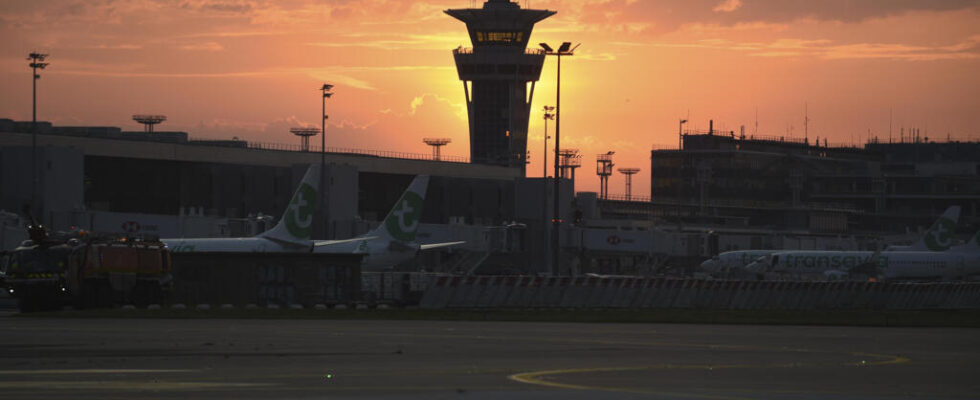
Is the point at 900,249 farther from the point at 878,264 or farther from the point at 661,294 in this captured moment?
the point at 661,294

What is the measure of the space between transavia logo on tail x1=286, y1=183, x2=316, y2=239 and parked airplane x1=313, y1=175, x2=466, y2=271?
1.54m

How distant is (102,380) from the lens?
1900 centimetres

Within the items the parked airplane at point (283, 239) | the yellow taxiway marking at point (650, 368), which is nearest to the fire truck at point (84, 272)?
the parked airplane at point (283, 239)

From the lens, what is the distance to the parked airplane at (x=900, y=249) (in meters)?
117

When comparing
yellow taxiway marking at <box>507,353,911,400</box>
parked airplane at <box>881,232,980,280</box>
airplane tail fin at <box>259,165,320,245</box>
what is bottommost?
parked airplane at <box>881,232,980,280</box>

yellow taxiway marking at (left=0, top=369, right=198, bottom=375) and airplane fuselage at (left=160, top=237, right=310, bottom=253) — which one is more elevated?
airplane fuselage at (left=160, top=237, right=310, bottom=253)

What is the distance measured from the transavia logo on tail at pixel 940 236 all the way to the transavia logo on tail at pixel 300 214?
243 feet

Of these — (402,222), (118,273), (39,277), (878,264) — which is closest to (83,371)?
(39,277)

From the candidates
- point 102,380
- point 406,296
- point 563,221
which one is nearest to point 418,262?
point 563,221

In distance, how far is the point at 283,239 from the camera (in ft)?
241

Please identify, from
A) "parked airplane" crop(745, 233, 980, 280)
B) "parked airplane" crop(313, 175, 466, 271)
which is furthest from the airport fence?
"parked airplane" crop(745, 233, 980, 280)

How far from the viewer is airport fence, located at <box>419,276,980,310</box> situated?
178ft

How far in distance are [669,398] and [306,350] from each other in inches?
399

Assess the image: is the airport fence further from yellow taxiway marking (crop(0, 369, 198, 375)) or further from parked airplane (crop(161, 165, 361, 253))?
yellow taxiway marking (crop(0, 369, 198, 375))
